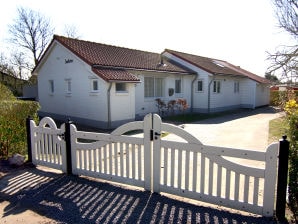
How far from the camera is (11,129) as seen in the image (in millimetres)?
7094

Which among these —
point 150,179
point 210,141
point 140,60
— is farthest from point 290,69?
point 150,179

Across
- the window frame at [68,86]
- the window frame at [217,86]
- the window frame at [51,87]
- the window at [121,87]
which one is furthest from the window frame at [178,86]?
the window frame at [51,87]

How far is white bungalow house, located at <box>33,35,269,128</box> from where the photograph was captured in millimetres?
13117

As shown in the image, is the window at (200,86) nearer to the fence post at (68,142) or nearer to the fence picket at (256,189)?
the fence post at (68,142)

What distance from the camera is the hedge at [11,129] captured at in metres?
7.06

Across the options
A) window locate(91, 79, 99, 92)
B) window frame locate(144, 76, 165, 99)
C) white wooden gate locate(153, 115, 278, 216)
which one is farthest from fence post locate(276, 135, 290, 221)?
window frame locate(144, 76, 165, 99)

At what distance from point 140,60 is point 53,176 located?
13.3m

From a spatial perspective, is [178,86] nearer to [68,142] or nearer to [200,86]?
[200,86]

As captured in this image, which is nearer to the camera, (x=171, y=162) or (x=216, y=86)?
(x=171, y=162)

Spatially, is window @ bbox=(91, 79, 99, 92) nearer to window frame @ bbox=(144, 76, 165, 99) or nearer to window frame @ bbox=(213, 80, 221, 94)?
window frame @ bbox=(144, 76, 165, 99)

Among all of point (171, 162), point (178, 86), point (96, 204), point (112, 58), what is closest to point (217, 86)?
point (178, 86)

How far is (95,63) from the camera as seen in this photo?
43.3 feet

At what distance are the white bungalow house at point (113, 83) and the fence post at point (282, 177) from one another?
9.67 m

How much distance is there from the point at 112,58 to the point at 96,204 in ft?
40.8
